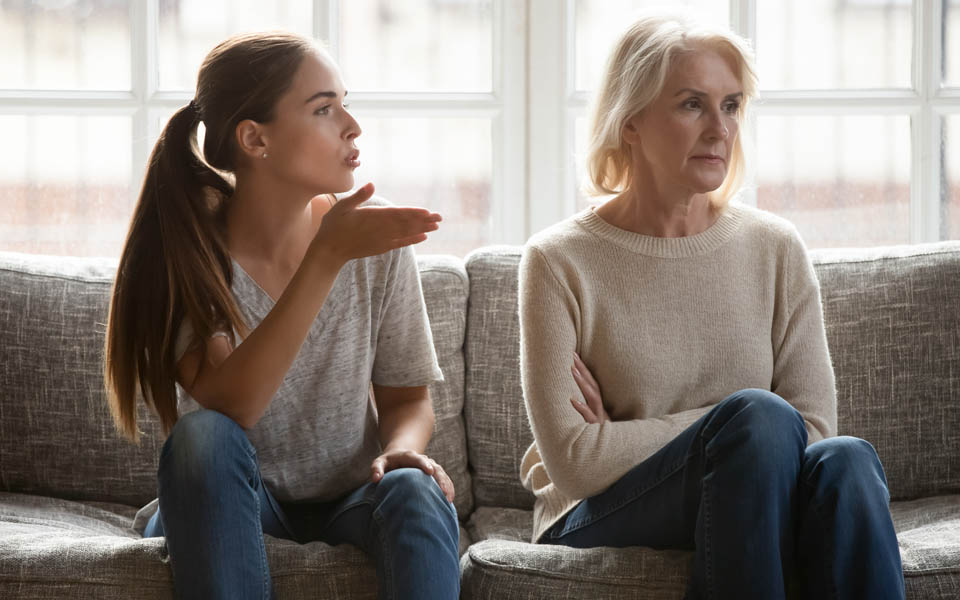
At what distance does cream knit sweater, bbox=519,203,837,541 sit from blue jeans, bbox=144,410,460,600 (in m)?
0.28

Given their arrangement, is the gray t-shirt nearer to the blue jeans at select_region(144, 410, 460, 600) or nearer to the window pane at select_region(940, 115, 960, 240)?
the blue jeans at select_region(144, 410, 460, 600)

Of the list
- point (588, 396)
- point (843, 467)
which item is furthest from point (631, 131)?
point (843, 467)

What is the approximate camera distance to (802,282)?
72.8 inches

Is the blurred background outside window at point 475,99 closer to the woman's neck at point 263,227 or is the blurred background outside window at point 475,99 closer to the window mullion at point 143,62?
the window mullion at point 143,62

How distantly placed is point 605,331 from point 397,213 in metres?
0.46

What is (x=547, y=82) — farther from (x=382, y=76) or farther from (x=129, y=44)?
(x=129, y=44)

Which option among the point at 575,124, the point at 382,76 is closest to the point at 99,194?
the point at 382,76

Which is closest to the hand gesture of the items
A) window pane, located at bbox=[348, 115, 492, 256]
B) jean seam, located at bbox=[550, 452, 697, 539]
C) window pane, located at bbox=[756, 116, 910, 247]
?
jean seam, located at bbox=[550, 452, 697, 539]

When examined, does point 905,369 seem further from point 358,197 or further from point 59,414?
point 59,414

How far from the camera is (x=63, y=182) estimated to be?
8.53 ft

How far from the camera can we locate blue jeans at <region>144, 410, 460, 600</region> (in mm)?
1418

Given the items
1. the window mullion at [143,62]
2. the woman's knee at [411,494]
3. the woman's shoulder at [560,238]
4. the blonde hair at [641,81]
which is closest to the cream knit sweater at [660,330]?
the woman's shoulder at [560,238]

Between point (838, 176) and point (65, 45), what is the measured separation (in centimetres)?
190

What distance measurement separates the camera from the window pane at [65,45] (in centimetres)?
254
